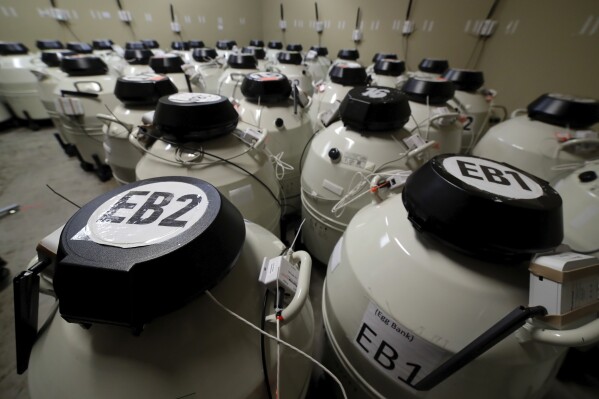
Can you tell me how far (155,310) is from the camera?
47 cm

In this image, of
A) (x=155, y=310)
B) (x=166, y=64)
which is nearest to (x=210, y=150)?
(x=155, y=310)

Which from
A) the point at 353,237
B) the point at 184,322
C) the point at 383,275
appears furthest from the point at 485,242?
the point at 184,322

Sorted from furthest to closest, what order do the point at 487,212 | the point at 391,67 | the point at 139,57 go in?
the point at 139,57 < the point at 391,67 < the point at 487,212

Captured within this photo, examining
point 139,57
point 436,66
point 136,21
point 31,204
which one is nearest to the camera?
point 31,204

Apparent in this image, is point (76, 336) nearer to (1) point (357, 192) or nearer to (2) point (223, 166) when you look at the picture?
(2) point (223, 166)

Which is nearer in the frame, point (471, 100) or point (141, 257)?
point (141, 257)

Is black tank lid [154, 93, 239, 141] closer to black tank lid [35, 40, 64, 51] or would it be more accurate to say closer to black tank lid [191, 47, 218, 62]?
black tank lid [191, 47, 218, 62]

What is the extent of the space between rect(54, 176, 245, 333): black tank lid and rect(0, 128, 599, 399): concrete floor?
1.11m

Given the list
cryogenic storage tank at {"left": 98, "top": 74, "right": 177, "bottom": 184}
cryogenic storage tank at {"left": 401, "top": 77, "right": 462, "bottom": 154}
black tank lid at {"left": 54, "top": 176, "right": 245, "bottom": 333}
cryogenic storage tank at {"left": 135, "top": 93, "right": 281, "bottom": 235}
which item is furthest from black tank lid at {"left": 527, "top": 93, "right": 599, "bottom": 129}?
cryogenic storage tank at {"left": 98, "top": 74, "right": 177, "bottom": 184}

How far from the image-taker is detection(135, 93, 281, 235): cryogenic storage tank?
1.13 m

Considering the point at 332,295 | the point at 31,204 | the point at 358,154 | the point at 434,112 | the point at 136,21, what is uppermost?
the point at 136,21

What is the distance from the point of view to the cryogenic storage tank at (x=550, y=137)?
1.66m

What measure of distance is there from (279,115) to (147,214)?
144 centimetres

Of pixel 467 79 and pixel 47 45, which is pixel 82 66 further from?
pixel 467 79
